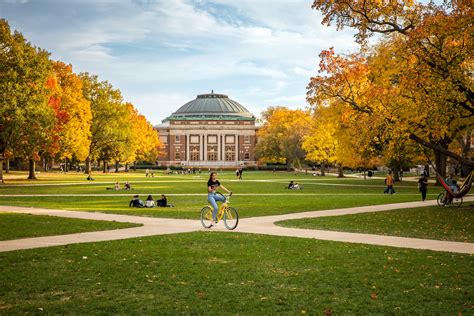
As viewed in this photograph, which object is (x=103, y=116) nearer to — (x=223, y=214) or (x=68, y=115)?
(x=68, y=115)

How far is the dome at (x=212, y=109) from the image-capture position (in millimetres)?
159375

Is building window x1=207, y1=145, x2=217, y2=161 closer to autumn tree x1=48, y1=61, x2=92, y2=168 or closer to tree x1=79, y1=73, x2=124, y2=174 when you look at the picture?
tree x1=79, y1=73, x2=124, y2=174

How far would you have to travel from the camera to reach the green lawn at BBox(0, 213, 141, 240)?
51.9ft

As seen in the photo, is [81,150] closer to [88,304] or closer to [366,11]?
[366,11]

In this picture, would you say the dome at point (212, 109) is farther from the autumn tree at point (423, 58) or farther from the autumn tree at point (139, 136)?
the autumn tree at point (423, 58)

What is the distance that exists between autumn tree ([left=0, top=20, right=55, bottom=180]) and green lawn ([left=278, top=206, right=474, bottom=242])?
3155 centimetres

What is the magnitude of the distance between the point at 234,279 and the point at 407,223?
11.2 meters

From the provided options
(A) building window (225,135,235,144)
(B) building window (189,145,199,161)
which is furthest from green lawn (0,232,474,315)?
(B) building window (189,145,199,161)

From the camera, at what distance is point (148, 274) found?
10.3m

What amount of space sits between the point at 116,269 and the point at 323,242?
6.04 m

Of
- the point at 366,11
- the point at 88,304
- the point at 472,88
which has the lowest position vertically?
the point at 88,304

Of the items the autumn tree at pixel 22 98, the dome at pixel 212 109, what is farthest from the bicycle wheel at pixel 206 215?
the dome at pixel 212 109

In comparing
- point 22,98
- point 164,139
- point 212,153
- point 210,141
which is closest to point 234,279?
point 22,98

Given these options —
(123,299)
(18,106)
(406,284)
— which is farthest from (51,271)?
(18,106)
